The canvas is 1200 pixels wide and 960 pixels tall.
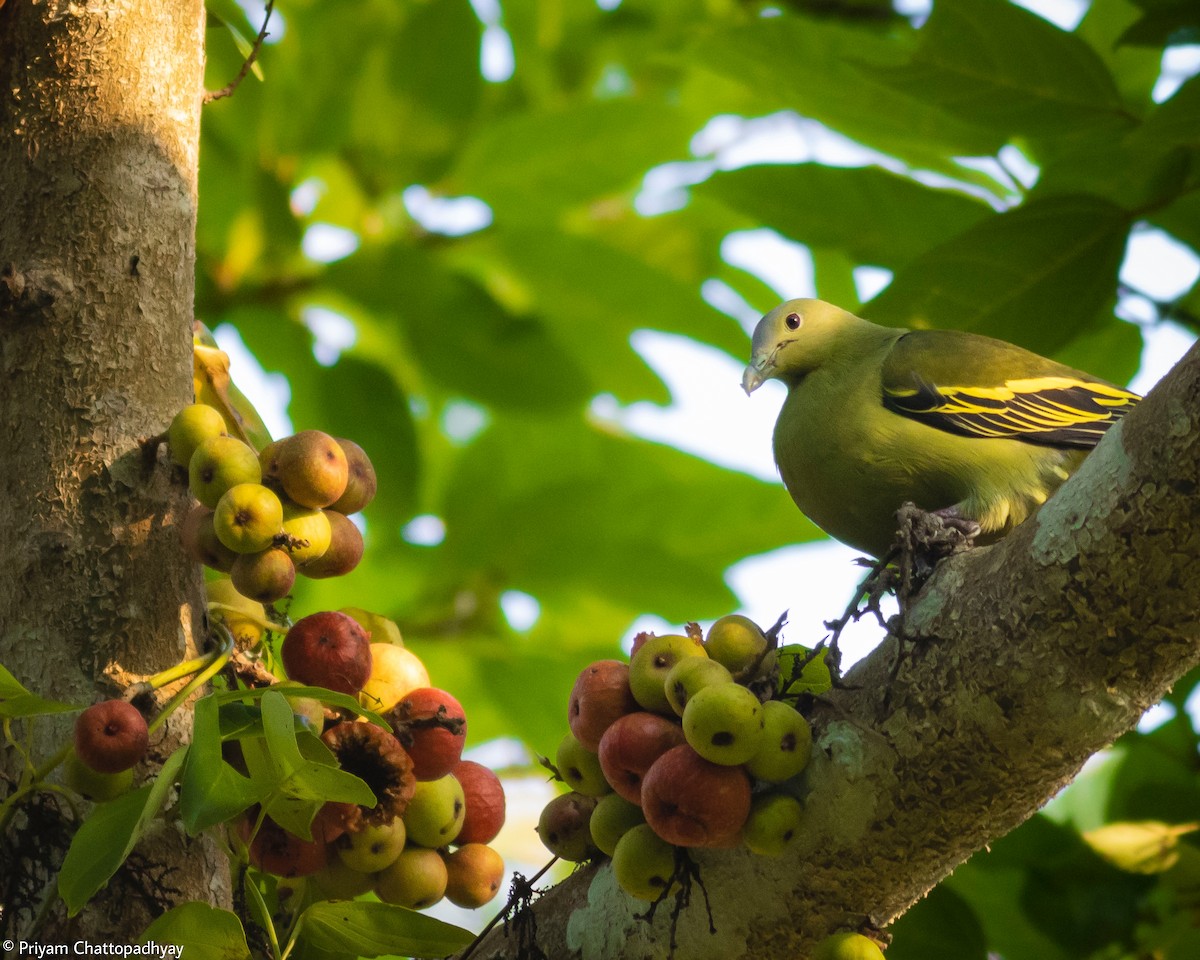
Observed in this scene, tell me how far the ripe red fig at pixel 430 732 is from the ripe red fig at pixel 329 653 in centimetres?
10

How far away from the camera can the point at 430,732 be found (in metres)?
2.19

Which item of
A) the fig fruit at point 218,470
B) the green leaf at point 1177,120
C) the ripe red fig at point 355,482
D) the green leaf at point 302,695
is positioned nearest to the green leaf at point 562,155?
the green leaf at point 1177,120

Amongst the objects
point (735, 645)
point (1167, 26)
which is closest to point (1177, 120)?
point (1167, 26)

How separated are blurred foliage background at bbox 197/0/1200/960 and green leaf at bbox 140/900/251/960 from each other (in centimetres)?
187

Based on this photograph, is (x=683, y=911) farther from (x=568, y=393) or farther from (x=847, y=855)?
(x=568, y=393)

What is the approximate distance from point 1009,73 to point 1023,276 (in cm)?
47

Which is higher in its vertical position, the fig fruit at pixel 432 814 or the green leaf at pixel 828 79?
the green leaf at pixel 828 79

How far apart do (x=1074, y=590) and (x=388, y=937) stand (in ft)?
3.70

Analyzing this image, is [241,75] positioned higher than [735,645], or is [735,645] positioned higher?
[241,75]

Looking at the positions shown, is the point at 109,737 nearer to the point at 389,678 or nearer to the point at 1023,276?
the point at 389,678

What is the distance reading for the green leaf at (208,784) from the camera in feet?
5.25

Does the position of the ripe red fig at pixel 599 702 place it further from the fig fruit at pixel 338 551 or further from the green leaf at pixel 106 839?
the green leaf at pixel 106 839

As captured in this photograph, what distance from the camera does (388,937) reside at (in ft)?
6.53

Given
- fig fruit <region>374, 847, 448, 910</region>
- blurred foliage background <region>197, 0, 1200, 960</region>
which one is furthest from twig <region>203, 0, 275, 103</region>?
fig fruit <region>374, 847, 448, 910</region>
